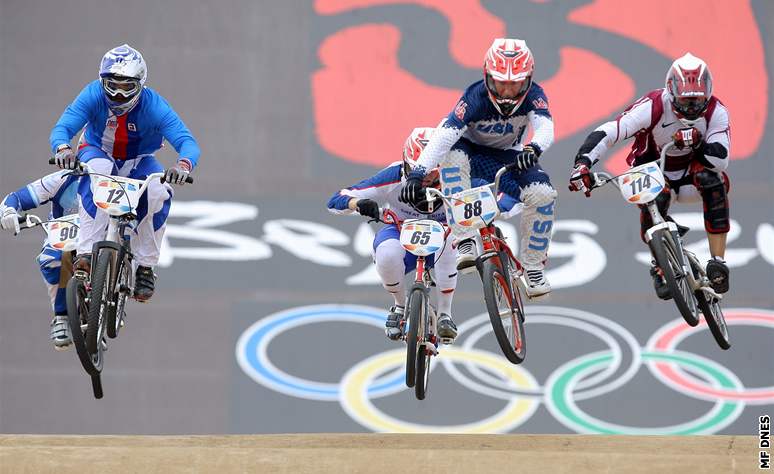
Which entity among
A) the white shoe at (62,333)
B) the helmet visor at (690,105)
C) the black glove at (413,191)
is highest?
the helmet visor at (690,105)

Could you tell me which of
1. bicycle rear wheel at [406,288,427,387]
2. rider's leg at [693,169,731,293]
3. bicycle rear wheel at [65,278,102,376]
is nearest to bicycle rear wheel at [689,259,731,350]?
rider's leg at [693,169,731,293]

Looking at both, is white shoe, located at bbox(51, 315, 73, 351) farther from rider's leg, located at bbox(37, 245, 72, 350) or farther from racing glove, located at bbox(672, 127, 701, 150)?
racing glove, located at bbox(672, 127, 701, 150)

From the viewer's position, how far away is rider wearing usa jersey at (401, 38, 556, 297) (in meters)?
10.0

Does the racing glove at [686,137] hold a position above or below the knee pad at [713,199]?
above

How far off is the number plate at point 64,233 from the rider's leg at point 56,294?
0.28m

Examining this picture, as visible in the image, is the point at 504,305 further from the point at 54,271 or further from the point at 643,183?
the point at 54,271

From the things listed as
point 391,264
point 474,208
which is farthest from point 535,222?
point 391,264

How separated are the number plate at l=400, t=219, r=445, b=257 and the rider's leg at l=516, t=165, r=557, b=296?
2.10ft

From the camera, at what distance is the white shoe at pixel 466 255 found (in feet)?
34.6

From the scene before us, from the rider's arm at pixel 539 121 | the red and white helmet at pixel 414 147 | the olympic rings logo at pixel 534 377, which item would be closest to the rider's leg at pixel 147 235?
the red and white helmet at pixel 414 147

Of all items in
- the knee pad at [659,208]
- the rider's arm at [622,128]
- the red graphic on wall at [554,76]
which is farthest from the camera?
the red graphic on wall at [554,76]

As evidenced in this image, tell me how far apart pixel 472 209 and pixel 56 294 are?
3469 millimetres

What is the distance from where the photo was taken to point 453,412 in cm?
1590

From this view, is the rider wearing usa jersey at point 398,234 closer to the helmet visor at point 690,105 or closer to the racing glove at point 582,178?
the racing glove at point 582,178
